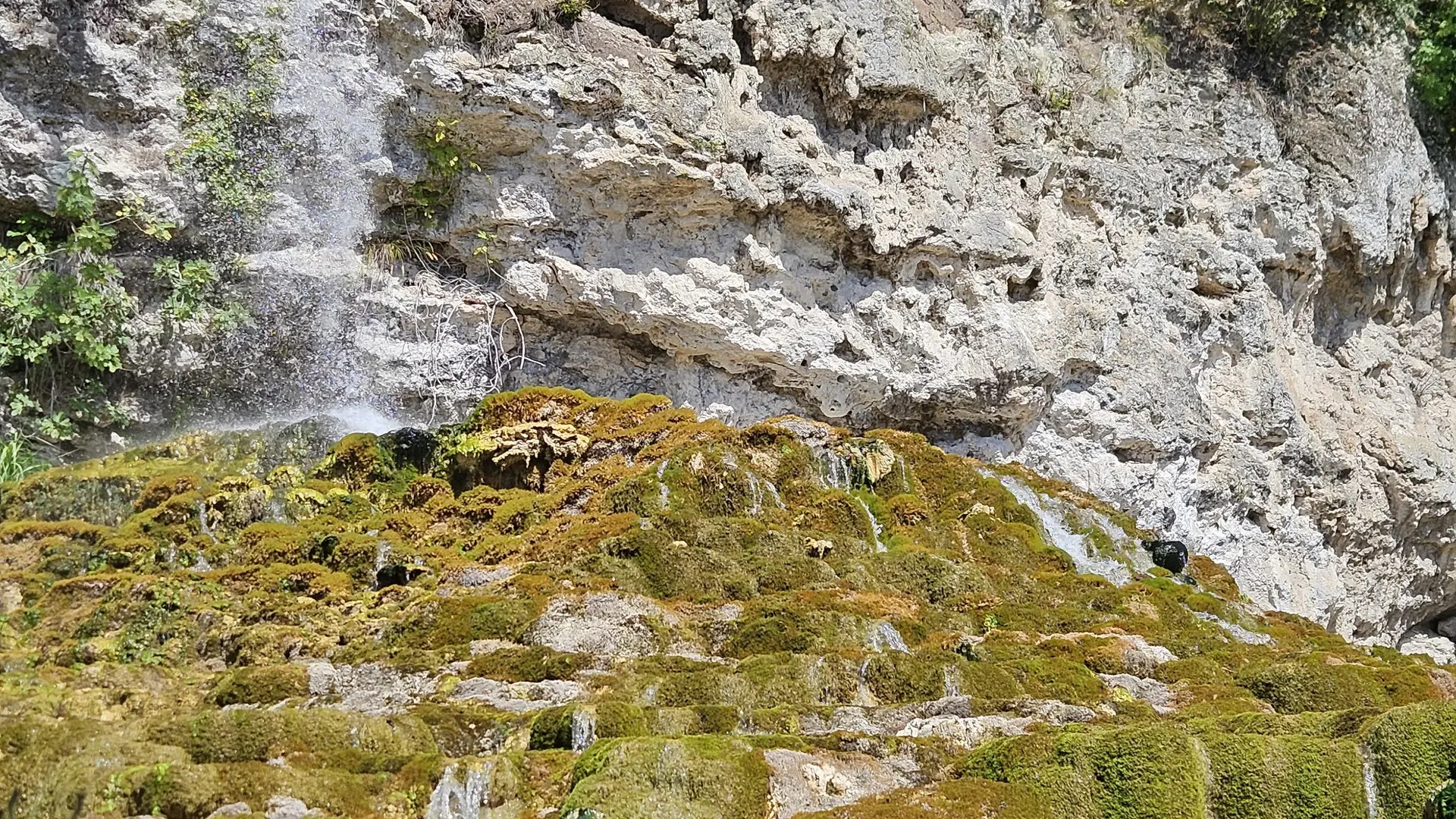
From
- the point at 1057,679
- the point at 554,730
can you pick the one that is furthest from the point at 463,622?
the point at 1057,679

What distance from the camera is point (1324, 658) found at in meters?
14.4

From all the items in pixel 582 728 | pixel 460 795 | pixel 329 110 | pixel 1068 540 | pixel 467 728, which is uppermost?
pixel 329 110

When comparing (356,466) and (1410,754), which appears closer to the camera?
(1410,754)

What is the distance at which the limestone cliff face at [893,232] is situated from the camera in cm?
2005

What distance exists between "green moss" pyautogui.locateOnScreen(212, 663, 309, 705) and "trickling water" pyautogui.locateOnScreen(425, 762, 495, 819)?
3.12 meters

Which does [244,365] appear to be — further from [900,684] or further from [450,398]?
[900,684]

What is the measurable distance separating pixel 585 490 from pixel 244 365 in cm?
643

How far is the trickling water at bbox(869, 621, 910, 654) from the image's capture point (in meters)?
13.5

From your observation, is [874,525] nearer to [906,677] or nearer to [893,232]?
[906,677]

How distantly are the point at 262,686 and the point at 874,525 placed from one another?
9144mm

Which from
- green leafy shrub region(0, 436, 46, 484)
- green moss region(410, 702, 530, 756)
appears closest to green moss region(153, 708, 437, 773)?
green moss region(410, 702, 530, 756)

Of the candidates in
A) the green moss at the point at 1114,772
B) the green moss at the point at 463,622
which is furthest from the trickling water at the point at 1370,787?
the green moss at the point at 463,622

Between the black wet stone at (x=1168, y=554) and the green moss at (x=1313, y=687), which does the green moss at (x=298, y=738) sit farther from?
the black wet stone at (x=1168, y=554)

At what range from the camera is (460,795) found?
8.72m
